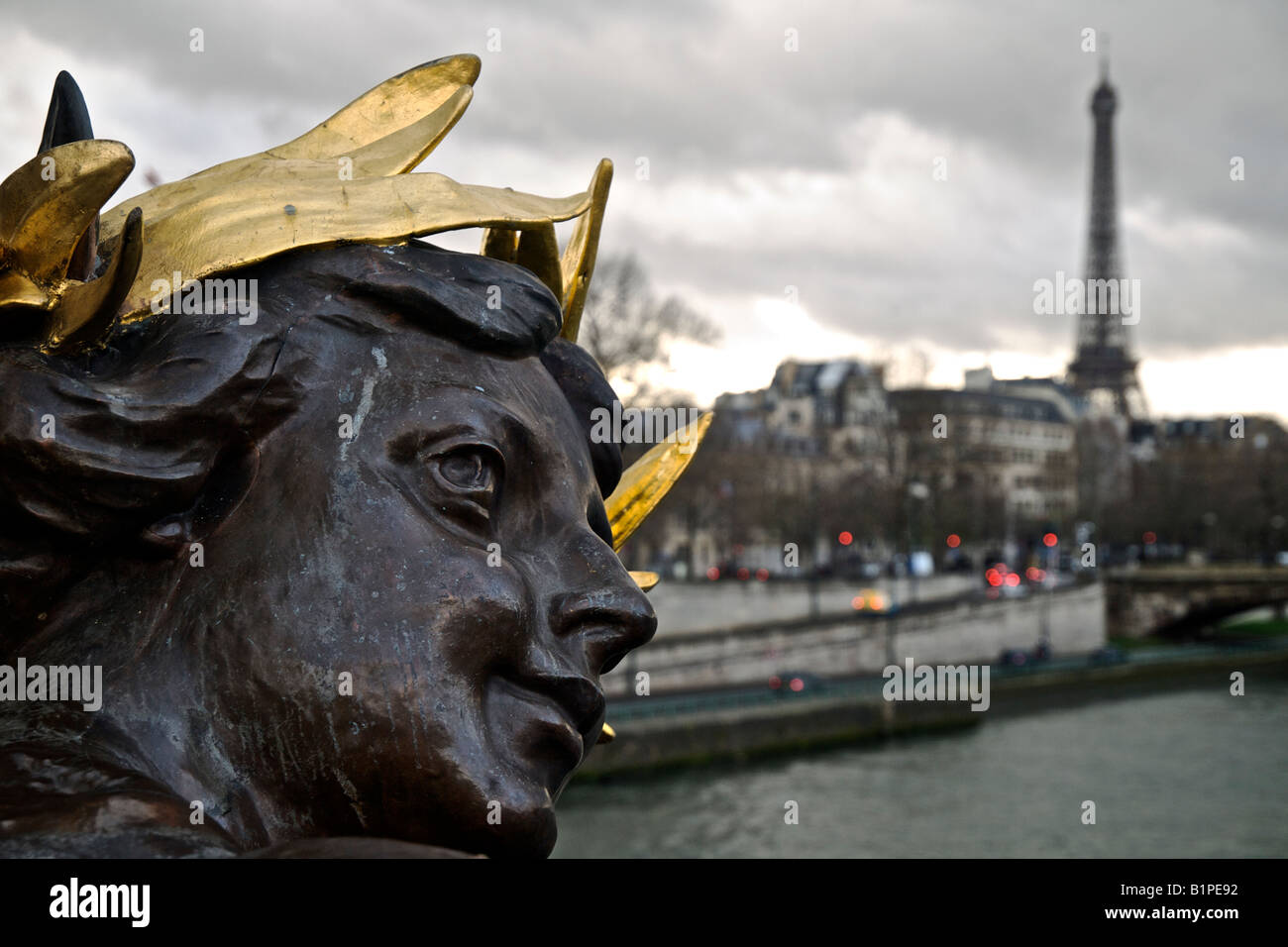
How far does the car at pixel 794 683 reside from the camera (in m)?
24.0

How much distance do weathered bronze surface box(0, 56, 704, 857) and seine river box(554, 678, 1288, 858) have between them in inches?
554

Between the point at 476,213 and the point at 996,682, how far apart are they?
27.6 meters

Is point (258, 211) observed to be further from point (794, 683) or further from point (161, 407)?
point (794, 683)

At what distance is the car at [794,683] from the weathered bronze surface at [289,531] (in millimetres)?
22223

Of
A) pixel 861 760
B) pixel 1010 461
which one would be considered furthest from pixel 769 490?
pixel 1010 461

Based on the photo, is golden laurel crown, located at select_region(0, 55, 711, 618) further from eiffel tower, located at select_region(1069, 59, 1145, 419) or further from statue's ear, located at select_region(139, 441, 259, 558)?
eiffel tower, located at select_region(1069, 59, 1145, 419)

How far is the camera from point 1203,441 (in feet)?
239

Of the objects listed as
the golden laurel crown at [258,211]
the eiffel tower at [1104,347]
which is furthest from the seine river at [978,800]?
the eiffel tower at [1104,347]

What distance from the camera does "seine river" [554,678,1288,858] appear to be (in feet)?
55.8

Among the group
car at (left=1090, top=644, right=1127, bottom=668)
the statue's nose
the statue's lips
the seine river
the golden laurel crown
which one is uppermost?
car at (left=1090, top=644, right=1127, bottom=668)

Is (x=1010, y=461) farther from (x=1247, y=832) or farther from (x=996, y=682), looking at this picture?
(x=1247, y=832)

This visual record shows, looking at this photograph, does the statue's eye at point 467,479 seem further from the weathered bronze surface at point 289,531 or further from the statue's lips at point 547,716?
the statue's lips at point 547,716

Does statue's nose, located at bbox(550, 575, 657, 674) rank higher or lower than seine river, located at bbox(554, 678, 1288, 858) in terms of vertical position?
higher

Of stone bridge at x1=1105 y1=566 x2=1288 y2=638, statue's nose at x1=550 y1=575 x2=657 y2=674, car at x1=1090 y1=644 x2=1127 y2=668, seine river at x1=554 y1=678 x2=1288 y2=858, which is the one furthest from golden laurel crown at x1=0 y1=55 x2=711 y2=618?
stone bridge at x1=1105 y1=566 x2=1288 y2=638
